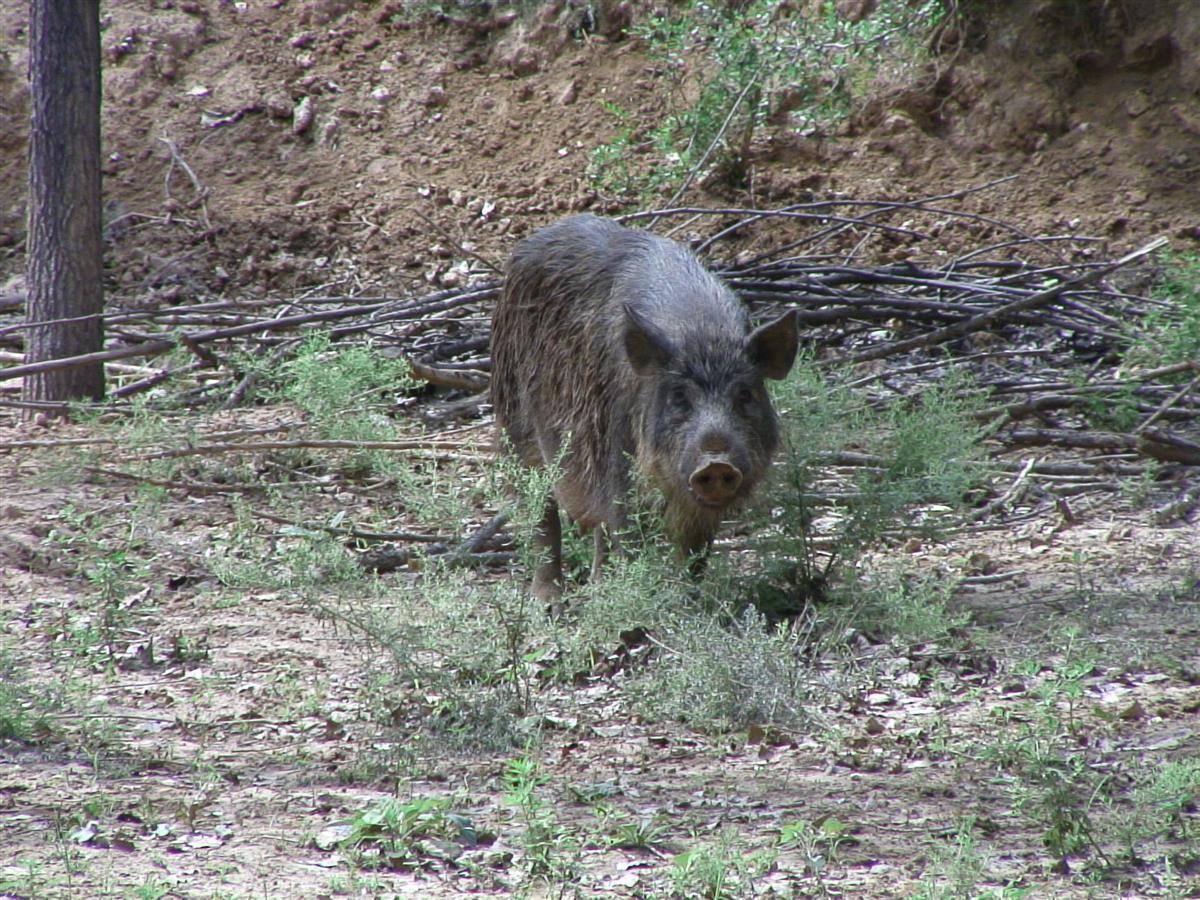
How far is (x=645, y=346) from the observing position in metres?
5.07

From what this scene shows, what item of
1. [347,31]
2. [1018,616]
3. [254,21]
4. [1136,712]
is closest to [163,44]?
[254,21]

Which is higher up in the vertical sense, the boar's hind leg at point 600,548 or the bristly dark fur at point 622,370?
the bristly dark fur at point 622,370

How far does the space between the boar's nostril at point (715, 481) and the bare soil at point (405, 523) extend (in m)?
0.75

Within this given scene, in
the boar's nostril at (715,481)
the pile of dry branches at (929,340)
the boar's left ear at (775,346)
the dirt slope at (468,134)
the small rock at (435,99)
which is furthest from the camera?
the small rock at (435,99)

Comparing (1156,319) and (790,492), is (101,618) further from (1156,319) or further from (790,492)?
(1156,319)

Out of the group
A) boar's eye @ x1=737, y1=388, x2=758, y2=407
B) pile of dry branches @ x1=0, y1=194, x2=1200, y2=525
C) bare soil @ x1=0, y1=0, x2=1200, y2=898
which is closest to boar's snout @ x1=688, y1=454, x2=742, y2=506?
boar's eye @ x1=737, y1=388, x2=758, y2=407

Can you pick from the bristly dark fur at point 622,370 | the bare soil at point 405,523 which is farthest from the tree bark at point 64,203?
the bristly dark fur at point 622,370

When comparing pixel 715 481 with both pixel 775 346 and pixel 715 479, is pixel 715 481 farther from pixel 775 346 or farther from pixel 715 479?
pixel 775 346

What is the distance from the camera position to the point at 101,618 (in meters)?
5.50

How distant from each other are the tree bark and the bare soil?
673 millimetres

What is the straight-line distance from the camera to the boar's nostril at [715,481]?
4766mm

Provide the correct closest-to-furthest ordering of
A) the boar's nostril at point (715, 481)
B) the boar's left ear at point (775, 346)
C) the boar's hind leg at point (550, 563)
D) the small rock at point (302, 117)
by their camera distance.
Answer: the boar's nostril at point (715, 481) → the boar's left ear at point (775, 346) → the boar's hind leg at point (550, 563) → the small rock at point (302, 117)

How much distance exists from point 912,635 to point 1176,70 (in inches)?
281

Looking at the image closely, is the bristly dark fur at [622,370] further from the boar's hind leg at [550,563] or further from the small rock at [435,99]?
the small rock at [435,99]
